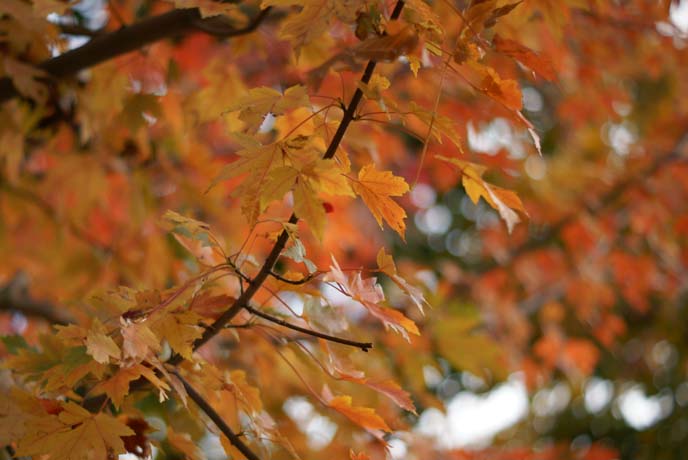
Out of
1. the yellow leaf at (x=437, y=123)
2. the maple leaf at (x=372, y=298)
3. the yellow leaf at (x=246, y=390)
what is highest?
the yellow leaf at (x=437, y=123)

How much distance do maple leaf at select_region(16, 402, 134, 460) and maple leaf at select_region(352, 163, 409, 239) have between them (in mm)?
349

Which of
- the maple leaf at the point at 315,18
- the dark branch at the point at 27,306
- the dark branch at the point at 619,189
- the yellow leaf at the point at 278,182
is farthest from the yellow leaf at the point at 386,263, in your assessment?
the dark branch at the point at 619,189

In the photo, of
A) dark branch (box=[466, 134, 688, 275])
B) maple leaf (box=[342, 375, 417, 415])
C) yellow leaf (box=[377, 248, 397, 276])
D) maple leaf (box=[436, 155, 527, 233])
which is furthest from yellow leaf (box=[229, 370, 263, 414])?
dark branch (box=[466, 134, 688, 275])

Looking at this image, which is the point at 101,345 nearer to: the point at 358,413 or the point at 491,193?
the point at 358,413

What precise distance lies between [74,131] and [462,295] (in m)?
1.77

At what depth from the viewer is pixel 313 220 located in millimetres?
707

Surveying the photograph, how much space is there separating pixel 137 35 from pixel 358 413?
0.70 meters

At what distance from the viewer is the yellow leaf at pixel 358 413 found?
0.86 m

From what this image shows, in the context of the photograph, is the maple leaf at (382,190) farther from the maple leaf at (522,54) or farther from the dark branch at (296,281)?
the maple leaf at (522,54)

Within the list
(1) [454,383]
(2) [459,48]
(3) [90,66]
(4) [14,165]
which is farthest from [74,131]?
(1) [454,383]

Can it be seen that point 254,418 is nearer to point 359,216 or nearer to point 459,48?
point 459,48

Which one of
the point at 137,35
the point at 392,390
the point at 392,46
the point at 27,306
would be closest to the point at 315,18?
the point at 392,46

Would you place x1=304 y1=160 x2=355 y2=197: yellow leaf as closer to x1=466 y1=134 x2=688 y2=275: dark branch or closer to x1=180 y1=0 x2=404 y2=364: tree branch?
x1=180 y1=0 x2=404 y2=364: tree branch

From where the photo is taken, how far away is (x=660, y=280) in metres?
3.16
